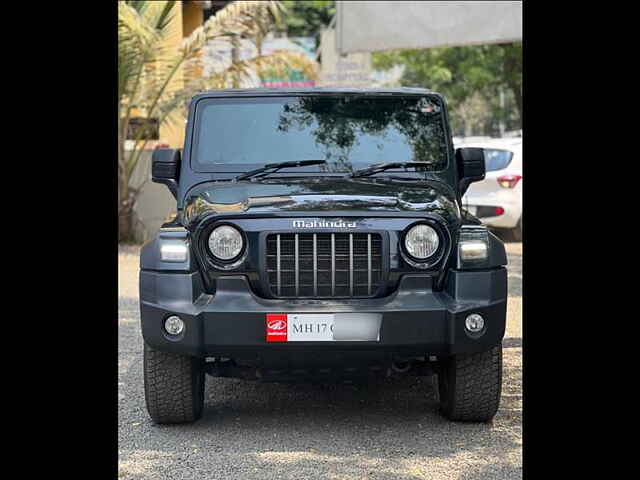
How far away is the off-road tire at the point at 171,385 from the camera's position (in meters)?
5.44


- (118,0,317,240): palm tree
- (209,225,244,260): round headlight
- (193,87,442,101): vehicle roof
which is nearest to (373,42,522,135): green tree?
(118,0,317,240): palm tree

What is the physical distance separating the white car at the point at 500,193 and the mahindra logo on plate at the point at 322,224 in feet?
32.5

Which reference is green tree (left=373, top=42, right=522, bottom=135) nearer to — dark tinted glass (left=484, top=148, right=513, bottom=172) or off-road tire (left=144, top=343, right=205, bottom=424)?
dark tinted glass (left=484, top=148, right=513, bottom=172)

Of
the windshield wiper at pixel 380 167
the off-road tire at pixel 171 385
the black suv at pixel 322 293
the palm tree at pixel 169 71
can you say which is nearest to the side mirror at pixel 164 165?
the black suv at pixel 322 293

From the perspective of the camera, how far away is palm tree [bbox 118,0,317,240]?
14695 mm

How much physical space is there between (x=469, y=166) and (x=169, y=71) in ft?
30.6

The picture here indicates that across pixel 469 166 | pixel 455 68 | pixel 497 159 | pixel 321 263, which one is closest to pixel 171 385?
pixel 321 263

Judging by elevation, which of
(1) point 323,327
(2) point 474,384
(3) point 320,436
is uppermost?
(1) point 323,327

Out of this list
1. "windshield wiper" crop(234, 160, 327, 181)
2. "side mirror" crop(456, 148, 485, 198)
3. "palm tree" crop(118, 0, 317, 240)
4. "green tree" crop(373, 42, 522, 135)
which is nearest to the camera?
"windshield wiper" crop(234, 160, 327, 181)

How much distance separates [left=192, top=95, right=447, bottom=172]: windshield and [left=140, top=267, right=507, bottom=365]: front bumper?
1198 mm

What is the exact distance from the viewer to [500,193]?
1515 cm

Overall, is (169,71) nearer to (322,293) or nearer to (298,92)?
(298,92)
